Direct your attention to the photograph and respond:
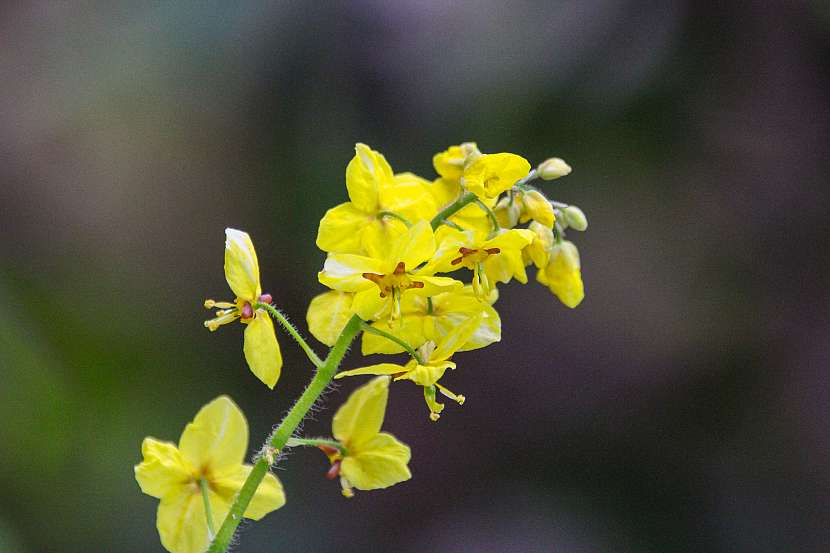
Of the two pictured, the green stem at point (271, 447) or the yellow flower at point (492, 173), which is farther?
the yellow flower at point (492, 173)

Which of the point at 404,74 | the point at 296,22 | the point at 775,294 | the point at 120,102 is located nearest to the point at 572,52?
the point at 404,74

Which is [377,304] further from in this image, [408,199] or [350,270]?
[408,199]

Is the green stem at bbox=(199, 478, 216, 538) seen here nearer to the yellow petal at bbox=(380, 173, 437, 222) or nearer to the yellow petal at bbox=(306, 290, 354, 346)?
the yellow petal at bbox=(306, 290, 354, 346)

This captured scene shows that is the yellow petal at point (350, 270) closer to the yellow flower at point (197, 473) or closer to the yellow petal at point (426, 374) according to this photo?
the yellow petal at point (426, 374)

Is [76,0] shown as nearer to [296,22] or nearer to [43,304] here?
[296,22]

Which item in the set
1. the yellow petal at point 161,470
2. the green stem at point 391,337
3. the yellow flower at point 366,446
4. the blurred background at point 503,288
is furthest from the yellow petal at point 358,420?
the blurred background at point 503,288

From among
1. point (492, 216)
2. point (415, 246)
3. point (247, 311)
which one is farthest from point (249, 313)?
point (492, 216)

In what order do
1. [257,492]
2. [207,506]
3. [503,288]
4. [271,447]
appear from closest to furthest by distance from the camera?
[271,447], [207,506], [257,492], [503,288]
